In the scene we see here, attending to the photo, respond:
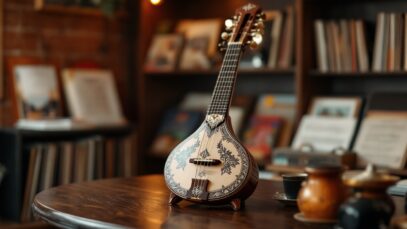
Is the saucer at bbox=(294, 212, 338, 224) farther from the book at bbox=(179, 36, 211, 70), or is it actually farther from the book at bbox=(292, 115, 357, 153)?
the book at bbox=(179, 36, 211, 70)

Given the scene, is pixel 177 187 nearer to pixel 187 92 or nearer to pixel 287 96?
pixel 287 96

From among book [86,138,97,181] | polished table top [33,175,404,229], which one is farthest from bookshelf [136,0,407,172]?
polished table top [33,175,404,229]

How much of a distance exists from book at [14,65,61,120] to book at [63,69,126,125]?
0.08 metres

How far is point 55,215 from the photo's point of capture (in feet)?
5.14

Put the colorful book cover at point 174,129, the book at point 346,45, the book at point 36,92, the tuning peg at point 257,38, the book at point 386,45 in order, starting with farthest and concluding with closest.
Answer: the colorful book cover at point 174,129
the book at point 36,92
the book at point 346,45
the book at point 386,45
the tuning peg at point 257,38

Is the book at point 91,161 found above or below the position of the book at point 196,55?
below

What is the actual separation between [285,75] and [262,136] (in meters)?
0.40

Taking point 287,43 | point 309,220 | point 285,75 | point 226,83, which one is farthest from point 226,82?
point 285,75

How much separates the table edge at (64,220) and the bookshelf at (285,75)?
1891mm

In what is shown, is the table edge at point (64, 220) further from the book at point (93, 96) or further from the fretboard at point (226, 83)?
the book at point (93, 96)

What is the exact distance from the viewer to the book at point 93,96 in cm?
374

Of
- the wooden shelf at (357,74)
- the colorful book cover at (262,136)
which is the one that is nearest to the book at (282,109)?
the colorful book cover at (262,136)

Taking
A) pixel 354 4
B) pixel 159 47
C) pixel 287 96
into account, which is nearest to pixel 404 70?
pixel 354 4

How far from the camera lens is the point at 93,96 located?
12.5ft
